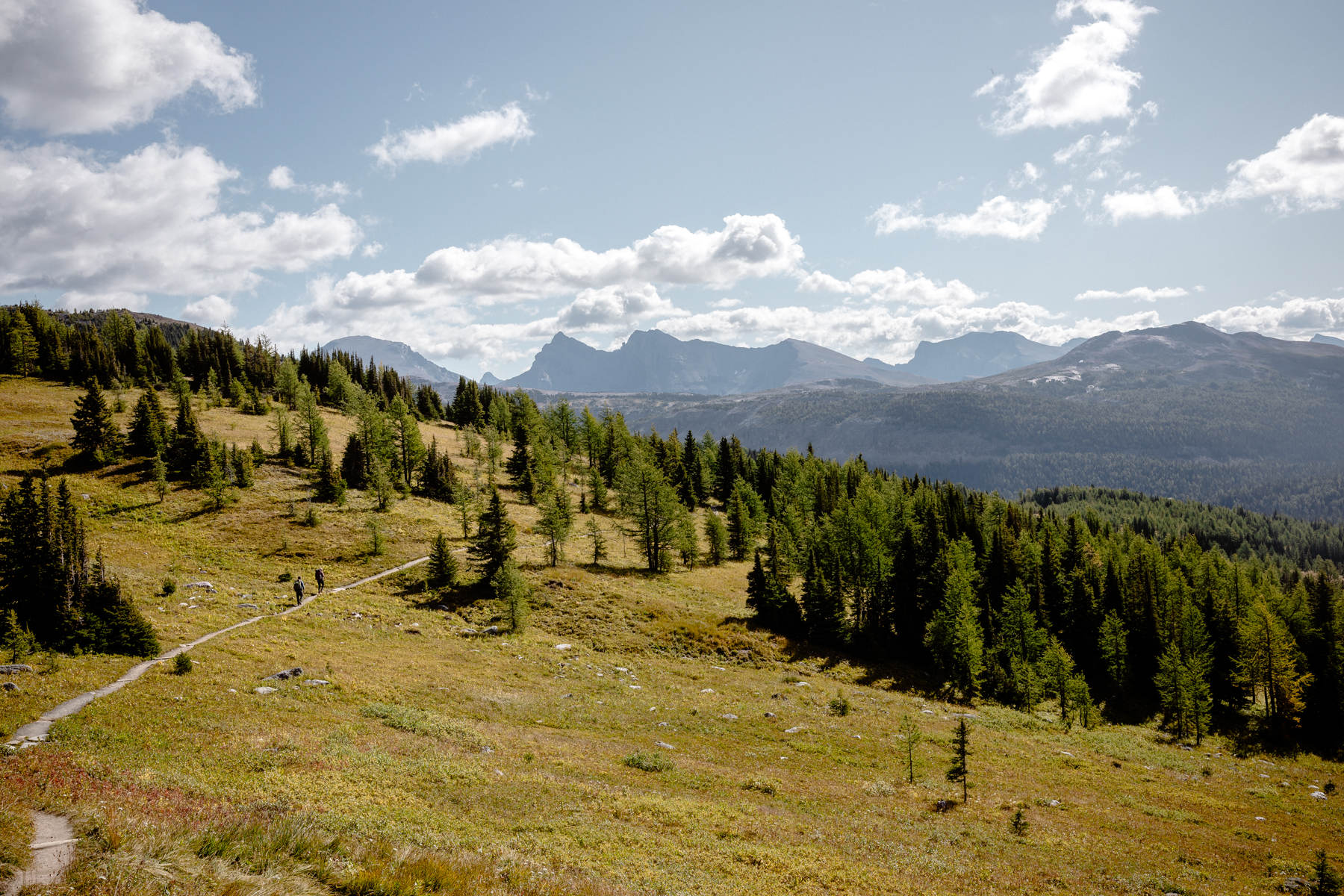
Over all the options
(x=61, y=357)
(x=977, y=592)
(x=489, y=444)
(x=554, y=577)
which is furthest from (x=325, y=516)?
(x=61, y=357)

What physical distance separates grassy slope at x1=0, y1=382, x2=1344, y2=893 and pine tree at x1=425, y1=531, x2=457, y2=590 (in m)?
3.41

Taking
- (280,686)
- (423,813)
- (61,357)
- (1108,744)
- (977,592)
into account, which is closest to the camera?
(423,813)

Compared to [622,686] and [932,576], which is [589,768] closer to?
[622,686]

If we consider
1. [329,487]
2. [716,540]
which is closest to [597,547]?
[716,540]

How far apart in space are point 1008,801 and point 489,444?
94.4 m

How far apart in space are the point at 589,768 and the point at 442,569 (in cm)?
3559

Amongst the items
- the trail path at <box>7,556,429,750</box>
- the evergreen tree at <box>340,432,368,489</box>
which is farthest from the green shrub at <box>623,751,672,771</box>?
the evergreen tree at <box>340,432,368,489</box>

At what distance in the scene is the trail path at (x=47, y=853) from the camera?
8.97 meters

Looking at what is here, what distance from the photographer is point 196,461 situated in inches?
2862

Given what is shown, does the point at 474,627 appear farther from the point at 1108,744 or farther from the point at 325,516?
the point at 1108,744

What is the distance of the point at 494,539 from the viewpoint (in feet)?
184

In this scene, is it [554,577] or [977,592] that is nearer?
[554,577]

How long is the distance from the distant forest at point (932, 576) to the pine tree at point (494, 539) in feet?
3.09

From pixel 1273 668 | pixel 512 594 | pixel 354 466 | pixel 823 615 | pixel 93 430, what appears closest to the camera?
pixel 512 594
